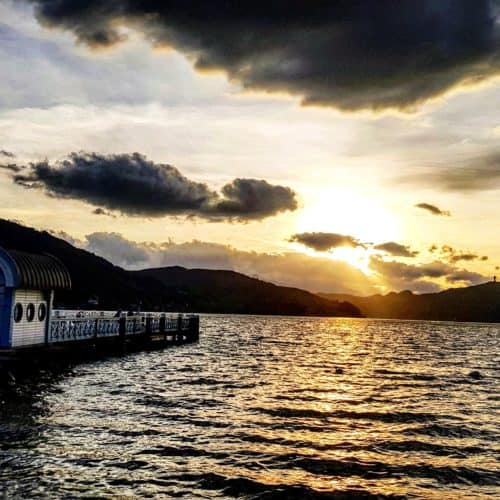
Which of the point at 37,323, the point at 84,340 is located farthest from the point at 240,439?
the point at 84,340

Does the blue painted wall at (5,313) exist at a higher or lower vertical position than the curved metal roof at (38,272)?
lower

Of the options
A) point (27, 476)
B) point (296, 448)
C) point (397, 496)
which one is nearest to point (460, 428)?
point (296, 448)

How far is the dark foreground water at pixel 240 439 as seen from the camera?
15117mm

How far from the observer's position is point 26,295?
33.5 metres

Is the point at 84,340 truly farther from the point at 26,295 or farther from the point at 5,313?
the point at 5,313

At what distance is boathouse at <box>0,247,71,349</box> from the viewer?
31625mm

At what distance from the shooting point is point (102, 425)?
21.2 meters

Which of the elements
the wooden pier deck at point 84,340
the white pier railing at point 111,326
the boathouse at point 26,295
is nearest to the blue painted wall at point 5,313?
the boathouse at point 26,295

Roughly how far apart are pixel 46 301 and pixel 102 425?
1679cm

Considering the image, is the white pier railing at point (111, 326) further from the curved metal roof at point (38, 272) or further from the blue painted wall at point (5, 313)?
the blue painted wall at point (5, 313)

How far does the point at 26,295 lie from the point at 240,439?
60.8 feet

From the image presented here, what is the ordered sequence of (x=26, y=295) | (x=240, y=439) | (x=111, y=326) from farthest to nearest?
(x=111, y=326), (x=26, y=295), (x=240, y=439)

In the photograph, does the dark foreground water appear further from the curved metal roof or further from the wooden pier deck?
the curved metal roof

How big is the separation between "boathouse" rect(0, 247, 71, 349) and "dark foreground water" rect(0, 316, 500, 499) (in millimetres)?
3252
